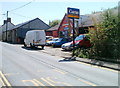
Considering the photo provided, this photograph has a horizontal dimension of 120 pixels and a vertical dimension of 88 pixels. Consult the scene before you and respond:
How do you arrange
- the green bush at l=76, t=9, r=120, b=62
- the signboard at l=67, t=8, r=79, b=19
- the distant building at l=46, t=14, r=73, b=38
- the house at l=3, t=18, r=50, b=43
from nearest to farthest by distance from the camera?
the green bush at l=76, t=9, r=120, b=62 → the signboard at l=67, t=8, r=79, b=19 → the distant building at l=46, t=14, r=73, b=38 → the house at l=3, t=18, r=50, b=43

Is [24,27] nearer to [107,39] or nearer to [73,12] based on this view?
[73,12]

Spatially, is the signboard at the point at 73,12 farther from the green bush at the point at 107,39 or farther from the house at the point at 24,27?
the house at the point at 24,27

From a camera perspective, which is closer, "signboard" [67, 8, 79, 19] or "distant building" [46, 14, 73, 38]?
"signboard" [67, 8, 79, 19]

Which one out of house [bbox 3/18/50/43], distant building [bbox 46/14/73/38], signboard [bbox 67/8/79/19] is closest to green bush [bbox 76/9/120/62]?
signboard [bbox 67/8/79/19]

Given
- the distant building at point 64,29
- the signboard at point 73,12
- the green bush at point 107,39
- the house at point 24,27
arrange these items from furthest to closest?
1. the house at point 24,27
2. the distant building at point 64,29
3. the signboard at point 73,12
4. the green bush at point 107,39

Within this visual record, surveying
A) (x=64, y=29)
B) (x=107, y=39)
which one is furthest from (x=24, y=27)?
(x=107, y=39)

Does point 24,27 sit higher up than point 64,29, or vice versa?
point 24,27

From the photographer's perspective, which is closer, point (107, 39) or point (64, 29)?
point (107, 39)

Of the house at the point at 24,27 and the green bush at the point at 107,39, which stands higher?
the house at the point at 24,27

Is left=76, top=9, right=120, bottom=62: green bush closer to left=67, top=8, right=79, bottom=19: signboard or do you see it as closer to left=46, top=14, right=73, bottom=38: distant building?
left=67, top=8, right=79, bottom=19: signboard

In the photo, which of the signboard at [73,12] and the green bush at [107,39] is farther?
the signboard at [73,12]

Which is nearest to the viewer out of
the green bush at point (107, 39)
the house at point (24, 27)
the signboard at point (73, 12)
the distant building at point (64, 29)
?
the green bush at point (107, 39)

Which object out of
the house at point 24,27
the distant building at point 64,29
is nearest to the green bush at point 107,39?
the distant building at point 64,29

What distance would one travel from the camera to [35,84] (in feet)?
21.8
